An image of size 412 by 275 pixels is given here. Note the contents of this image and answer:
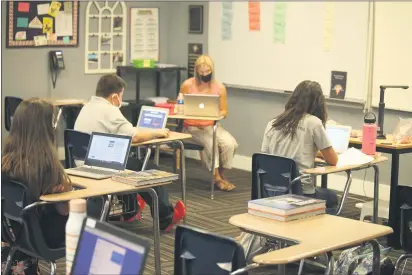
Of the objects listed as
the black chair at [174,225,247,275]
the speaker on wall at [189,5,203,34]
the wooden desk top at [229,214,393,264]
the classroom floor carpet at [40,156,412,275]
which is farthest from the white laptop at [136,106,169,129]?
the black chair at [174,225,247,275]

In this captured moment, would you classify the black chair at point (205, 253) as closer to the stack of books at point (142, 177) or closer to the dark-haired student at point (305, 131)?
the stack of books at point (142, 177)

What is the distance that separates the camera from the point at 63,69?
8.72m

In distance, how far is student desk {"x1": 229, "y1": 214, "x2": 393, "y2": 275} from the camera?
3.20 m

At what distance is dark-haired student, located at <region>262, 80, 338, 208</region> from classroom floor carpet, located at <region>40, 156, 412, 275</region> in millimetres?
717

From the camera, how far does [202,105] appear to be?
7344 millimetres

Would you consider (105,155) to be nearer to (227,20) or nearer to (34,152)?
(34,152)

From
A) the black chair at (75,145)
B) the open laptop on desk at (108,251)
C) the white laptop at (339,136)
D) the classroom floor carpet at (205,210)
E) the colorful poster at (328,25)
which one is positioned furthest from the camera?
the colorful poster at (328,25)

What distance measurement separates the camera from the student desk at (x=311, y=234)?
320 cm

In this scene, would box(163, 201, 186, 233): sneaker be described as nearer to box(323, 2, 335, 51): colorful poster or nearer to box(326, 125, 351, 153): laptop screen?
box(326, 125, 351, 153): laptop screen

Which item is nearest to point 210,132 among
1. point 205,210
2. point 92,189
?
point 205,210

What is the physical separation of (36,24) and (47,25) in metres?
0.12

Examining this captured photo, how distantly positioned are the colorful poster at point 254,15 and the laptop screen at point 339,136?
2802 mm

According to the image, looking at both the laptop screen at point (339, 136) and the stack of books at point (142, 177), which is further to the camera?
the laptop screen at point (339, 136)

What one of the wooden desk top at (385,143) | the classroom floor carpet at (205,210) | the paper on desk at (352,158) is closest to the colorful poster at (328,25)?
the classroom floor carpet at (205,210)
